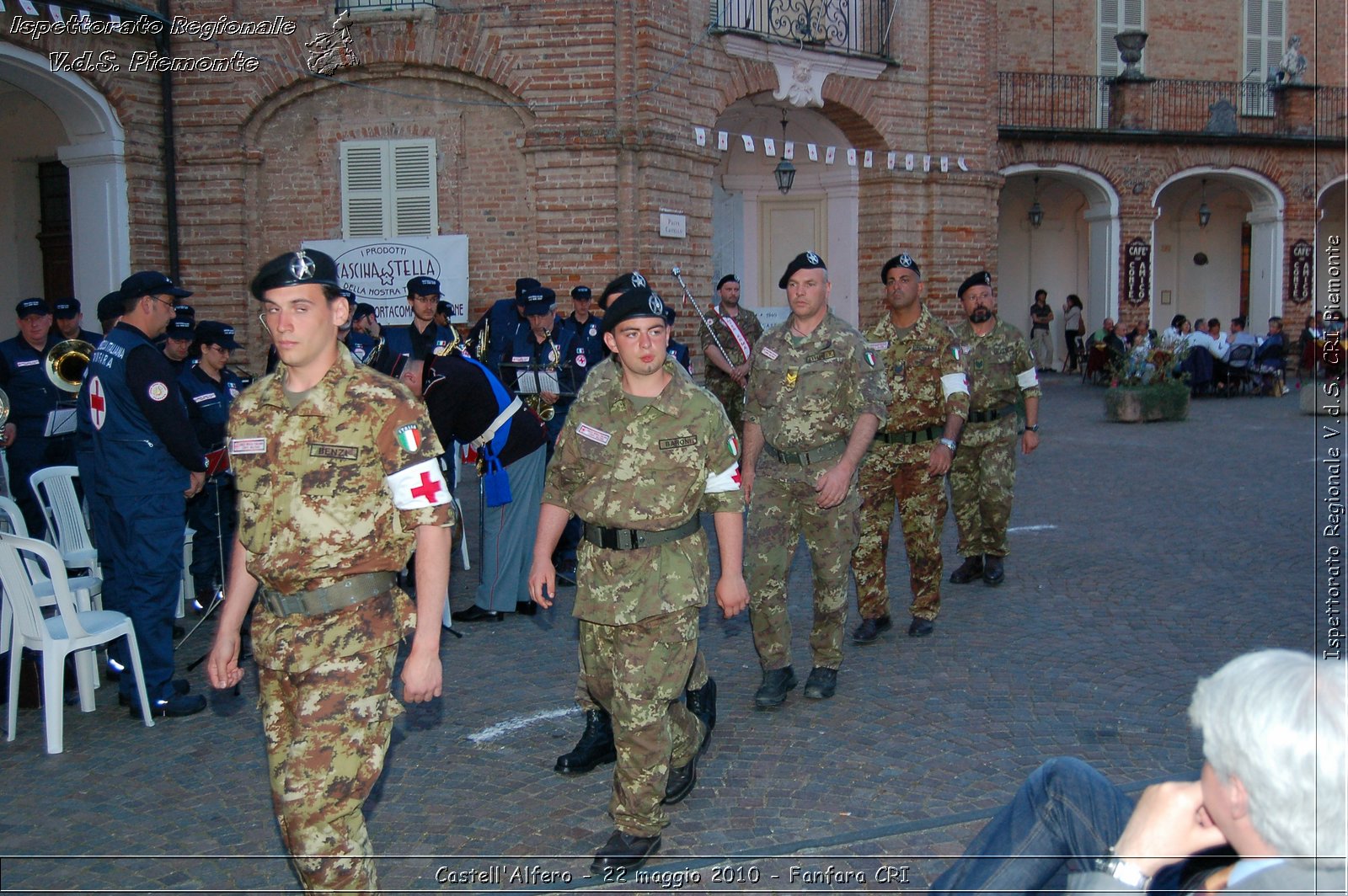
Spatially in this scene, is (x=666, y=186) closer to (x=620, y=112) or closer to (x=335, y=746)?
(x=620, y=112)

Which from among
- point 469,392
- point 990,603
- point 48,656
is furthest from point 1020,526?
point 48,656

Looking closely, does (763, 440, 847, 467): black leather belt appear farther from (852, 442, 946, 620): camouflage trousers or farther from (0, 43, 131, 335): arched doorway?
(0, 43, 131, 335): arched doorway

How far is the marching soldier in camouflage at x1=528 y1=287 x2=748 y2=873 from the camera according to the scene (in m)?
4.15

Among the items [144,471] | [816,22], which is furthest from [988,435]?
[816,22]

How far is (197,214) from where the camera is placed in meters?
15.0

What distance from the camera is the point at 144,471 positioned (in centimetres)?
575

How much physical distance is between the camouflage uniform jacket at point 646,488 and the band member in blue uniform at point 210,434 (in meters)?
3.67

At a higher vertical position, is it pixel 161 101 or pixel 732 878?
pixel 161 101

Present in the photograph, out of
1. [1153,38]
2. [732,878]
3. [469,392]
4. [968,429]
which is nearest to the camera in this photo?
[732,878]

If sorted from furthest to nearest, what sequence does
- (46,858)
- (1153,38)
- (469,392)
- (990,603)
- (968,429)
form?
1. (1153,38)
2. (968,429)
3. (990,603)
4. (469,392)
5. (46,858)

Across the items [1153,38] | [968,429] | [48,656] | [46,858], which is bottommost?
[46,858]

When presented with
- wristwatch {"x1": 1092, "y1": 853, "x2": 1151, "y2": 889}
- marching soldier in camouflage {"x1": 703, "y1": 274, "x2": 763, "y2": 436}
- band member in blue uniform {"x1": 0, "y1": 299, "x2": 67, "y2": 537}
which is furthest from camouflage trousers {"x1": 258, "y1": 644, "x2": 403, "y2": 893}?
marching soldier in camouflage {"x1": 703, "y1": 274, "x2": 763, "y2": 436}

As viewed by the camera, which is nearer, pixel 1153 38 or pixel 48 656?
pixel 48 656

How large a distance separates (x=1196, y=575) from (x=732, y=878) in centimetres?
556
